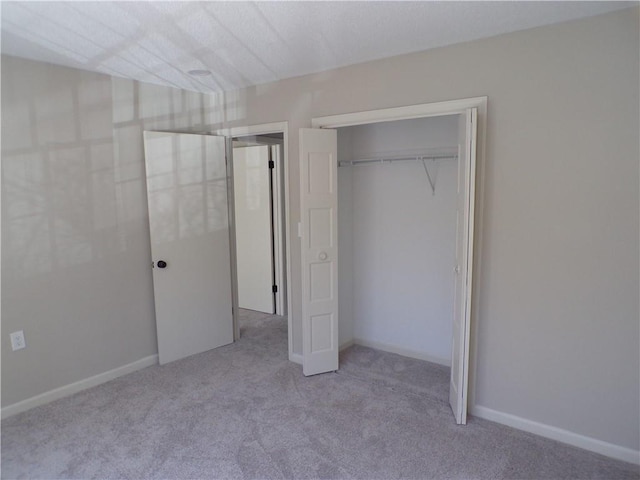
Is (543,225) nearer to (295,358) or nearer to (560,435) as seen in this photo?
(560,435)

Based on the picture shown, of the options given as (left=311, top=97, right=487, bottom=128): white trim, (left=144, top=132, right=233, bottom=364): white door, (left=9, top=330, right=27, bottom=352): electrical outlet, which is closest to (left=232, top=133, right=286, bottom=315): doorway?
(left=144, top=132, right=233, bottom=364): white door

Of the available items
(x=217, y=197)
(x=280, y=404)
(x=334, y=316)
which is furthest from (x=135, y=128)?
(x=280, y=404)

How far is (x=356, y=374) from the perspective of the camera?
11.2 ft

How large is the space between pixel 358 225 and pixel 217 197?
1.43 meters

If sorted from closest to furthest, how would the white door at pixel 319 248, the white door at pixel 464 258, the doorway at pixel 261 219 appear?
the white door at pixel 464 258 < the white door at pixel 319 248 < the doorway at pixel 261 219

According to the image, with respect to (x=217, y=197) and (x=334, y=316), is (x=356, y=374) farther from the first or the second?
(x=217, y=197)

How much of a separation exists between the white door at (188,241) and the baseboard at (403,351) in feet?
4.65

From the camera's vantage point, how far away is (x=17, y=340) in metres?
2.84

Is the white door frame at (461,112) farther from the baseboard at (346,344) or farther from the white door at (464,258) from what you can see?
the baseboard at (346,344)

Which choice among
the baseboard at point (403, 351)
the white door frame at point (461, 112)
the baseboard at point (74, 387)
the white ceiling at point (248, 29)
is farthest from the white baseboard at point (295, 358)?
the white ceiling at point (248, 29)

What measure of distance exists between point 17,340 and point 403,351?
3152 mm

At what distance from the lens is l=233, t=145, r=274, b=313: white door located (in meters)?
4.88

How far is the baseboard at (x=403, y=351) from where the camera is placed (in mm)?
3615

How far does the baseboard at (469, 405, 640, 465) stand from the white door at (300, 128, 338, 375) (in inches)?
Result: 49.2
